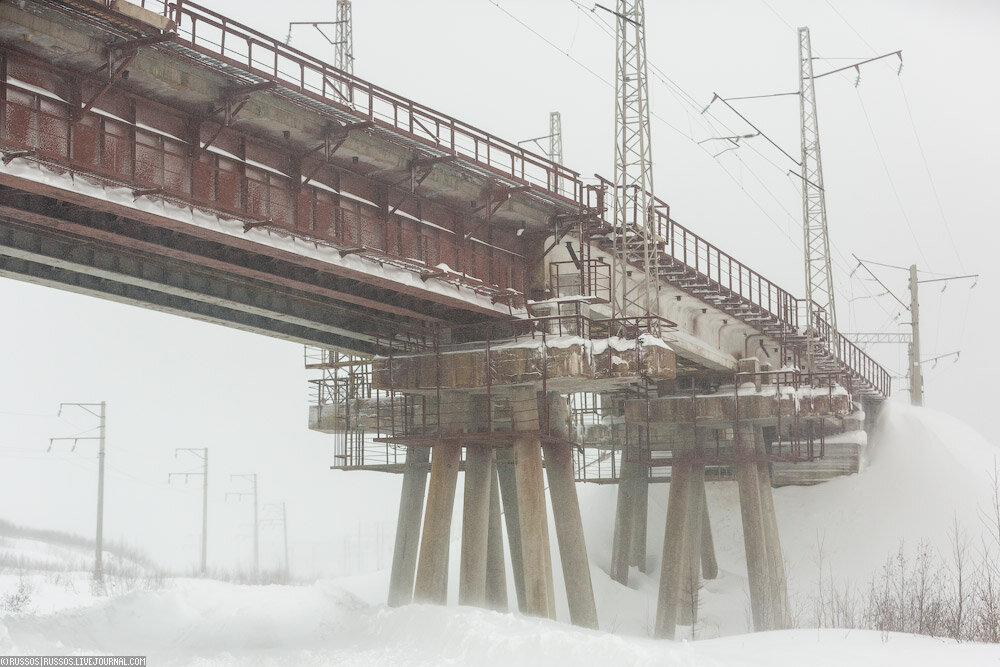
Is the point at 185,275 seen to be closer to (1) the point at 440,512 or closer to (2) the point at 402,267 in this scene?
(2) the point at 402,267

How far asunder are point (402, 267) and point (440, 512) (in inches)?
290

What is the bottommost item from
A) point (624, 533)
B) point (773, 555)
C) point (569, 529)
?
point (773, 555)

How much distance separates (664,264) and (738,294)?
663 centimetres

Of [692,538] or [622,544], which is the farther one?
[622,544]

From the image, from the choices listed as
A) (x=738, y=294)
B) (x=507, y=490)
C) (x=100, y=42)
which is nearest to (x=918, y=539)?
(x=738, y=294)

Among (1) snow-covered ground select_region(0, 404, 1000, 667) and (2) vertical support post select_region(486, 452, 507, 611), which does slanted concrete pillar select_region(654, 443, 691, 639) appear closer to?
(1) snow-covered ground select_region(0, 404, 1000, 667)

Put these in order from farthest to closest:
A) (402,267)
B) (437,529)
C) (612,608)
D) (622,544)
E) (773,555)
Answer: (622,544), (612,608), (773,555), (437,529), (402,267)

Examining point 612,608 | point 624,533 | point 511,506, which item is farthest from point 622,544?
point 511,506

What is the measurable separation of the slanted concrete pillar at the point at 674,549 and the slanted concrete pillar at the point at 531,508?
30.1 feet

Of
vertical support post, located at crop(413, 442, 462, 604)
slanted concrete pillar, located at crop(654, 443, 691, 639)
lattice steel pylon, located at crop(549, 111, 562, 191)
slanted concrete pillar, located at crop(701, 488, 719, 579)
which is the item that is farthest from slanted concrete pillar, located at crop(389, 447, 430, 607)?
lattice steel pylon, located at crop(549, 111, 562, 191)

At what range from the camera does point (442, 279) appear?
24406mm

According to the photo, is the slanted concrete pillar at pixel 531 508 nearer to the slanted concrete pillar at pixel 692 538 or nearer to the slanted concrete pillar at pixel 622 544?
the slanted concrete pillar at pixel 692 538

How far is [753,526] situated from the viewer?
124 ft

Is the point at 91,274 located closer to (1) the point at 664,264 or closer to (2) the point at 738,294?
(1) the point at 664,264
